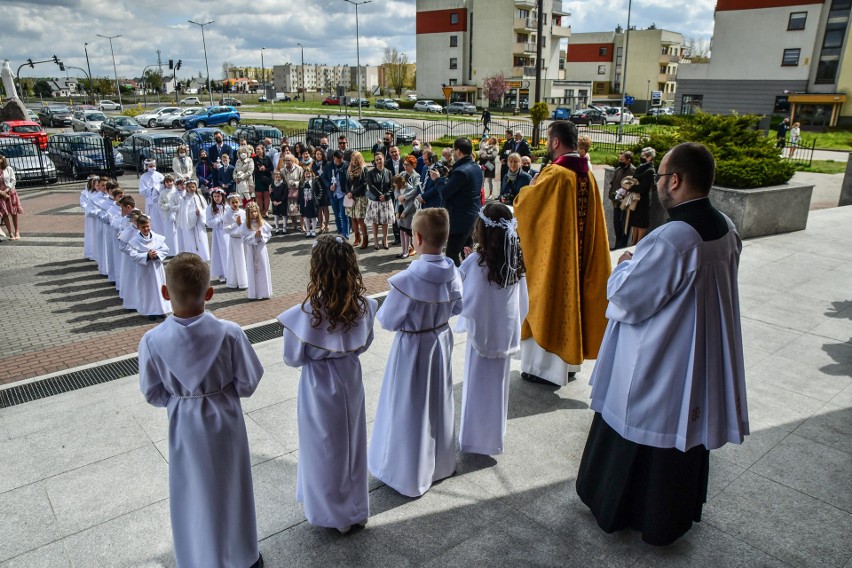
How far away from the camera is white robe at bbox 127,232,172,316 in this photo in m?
8.62

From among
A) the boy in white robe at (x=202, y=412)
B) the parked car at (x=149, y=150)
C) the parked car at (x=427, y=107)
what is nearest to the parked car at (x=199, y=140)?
the parked car at (x=149, y=150)

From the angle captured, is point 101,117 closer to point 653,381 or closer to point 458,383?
point 458,383

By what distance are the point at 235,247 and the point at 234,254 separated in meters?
0.12

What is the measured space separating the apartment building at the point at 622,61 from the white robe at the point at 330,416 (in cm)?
8023

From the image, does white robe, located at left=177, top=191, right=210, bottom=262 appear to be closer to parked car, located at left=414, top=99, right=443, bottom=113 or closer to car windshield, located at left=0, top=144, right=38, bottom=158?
car windshield, located at left=0, top=144, right=38, bottom=158

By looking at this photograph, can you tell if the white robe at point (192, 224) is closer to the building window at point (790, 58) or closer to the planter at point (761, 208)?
the planter at point (761, 208)

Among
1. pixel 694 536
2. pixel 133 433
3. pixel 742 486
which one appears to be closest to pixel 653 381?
pixel 694 536

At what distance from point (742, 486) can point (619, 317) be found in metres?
1.86

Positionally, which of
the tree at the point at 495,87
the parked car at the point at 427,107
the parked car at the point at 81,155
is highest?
the tree at the point at 495,87

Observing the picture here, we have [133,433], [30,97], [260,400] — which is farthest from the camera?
[30,97]

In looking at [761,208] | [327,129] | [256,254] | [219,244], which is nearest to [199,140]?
[327,129]

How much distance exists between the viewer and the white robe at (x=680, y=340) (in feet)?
10.6

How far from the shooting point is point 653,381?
133 inches

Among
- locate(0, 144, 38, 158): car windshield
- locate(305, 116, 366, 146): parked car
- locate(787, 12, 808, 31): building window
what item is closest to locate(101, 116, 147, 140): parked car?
locate(305, 116, 366, 146): parked car
